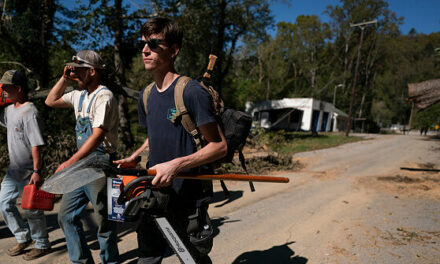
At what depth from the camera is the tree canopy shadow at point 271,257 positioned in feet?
11.0

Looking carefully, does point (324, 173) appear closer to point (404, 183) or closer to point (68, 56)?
point (404, 183)

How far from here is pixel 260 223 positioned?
4598 mm

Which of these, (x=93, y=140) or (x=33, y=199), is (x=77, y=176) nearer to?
(x=93, y=140)

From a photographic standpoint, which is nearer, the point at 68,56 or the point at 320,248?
the point at 320,248

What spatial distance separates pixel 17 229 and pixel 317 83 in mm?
47051

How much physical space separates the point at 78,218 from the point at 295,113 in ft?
114

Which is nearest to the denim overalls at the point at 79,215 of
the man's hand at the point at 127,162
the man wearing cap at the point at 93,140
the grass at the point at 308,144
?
the man wearing cap at the point at 93,140

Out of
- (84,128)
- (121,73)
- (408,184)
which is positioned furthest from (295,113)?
(84,128)

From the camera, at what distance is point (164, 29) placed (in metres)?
1.76

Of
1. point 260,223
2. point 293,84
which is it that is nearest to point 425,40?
point 293,84

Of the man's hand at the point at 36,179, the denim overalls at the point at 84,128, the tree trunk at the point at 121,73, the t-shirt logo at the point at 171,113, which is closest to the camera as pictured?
the t-shirt logo at the point at 171,113

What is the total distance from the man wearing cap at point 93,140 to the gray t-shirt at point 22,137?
669mm

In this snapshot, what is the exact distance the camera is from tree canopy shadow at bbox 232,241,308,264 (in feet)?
11.0

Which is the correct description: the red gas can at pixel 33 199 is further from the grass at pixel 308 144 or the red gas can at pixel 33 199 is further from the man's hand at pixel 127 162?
the grass at pixel 308 144
